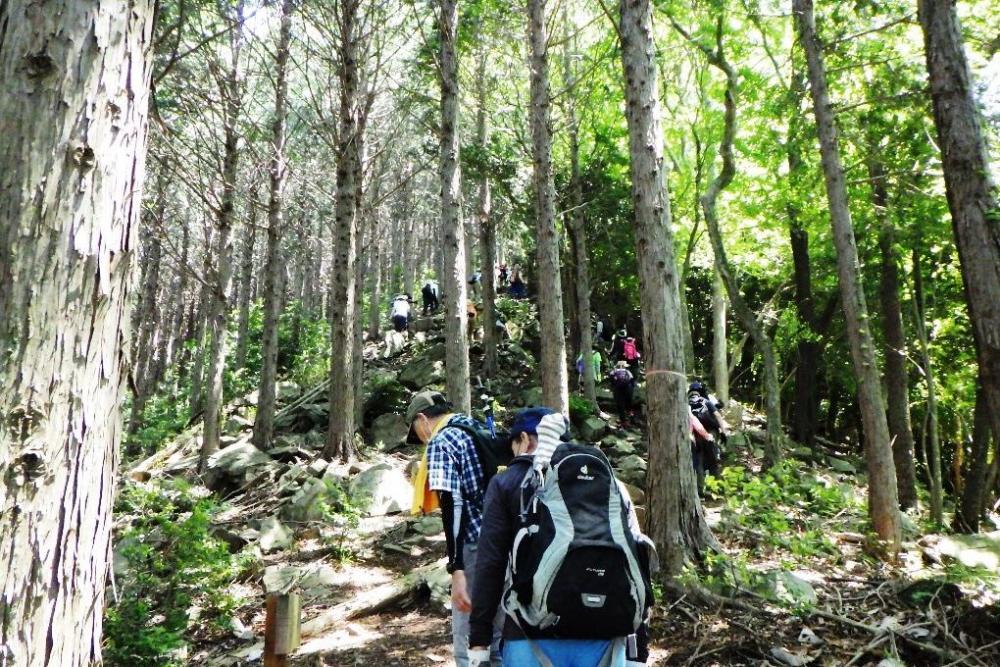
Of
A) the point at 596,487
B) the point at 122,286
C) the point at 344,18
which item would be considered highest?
the point at 344,18

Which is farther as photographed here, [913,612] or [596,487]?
[913,612]

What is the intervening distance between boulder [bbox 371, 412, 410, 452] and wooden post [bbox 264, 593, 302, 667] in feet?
31.2

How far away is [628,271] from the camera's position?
2086 cm

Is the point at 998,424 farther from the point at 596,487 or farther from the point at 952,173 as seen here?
the point at 596,487

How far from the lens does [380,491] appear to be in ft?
33.3

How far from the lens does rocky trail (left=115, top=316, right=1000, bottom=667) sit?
4930 millimetres

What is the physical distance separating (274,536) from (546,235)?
6.29 m

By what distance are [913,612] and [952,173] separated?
3688mm

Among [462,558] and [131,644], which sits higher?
[462,558]

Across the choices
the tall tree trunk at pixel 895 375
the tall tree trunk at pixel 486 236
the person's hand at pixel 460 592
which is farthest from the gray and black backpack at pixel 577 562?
the tall tree trunk at pixel 486 236

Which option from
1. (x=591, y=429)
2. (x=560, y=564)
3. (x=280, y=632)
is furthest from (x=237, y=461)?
(x=560, y=564)

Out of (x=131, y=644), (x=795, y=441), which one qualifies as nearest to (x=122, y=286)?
(x=131, y=644)

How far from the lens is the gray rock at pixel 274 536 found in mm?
8609

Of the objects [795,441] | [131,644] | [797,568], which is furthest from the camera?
[795,441]
